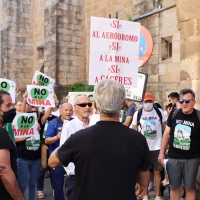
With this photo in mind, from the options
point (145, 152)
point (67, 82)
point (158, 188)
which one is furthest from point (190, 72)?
point (67, 82)

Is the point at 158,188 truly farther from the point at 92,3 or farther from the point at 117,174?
the point at 92,3

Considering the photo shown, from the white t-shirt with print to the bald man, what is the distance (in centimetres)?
137

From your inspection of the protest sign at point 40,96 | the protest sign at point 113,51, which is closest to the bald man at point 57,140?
the protest sign at point 113,51

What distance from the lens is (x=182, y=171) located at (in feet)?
16.6

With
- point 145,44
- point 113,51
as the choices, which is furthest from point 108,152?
point 145,44

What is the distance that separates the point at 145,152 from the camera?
98.4 inches

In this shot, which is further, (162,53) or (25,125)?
(162,53)

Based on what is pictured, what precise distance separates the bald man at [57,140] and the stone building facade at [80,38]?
189cm

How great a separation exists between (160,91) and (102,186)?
7832 millimetres

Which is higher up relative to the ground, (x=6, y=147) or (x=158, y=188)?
(x=6, y=147)

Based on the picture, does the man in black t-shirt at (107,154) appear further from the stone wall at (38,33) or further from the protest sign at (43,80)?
the stone wall at (38,33)

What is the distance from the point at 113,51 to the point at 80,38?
11524 mm

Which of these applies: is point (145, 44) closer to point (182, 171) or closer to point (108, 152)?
point (182, 171)

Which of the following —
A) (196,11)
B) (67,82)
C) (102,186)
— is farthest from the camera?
(67,82)
